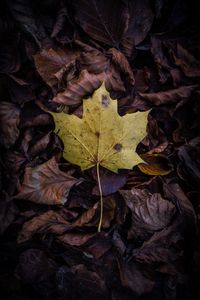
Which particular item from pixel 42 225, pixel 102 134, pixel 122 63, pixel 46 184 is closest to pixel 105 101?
pixel 102 134

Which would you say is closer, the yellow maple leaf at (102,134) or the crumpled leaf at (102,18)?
the yellow maple leaf at (102,134)

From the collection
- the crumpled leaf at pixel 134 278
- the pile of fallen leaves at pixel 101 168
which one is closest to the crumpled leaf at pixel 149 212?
the pile of fallen leaves at pixel 101 168

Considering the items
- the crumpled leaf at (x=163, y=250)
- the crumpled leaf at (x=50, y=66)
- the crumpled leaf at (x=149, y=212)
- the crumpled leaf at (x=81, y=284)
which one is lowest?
the crumpled leaf at (x=81, y=284)

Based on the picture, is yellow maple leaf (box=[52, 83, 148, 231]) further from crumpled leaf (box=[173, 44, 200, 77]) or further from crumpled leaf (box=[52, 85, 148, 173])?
crumpled leaf (box=[173, 44, 200, 77])

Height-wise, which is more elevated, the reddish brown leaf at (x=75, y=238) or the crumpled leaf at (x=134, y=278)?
the reddish brown leaf at (x=75, y=238)

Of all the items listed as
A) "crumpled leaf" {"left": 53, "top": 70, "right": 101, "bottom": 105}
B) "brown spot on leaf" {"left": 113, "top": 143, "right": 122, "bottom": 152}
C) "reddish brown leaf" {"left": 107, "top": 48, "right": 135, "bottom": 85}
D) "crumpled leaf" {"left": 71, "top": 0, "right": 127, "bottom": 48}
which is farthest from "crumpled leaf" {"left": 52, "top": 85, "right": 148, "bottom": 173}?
"crumpled leaf" {"left": 71, "top": 0, "right": 127, "bottom": 48}

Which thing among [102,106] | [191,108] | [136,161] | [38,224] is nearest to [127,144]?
[136,161]

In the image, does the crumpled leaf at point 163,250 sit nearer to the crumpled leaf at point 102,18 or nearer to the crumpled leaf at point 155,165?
the crumpled leaf at point 155,165
